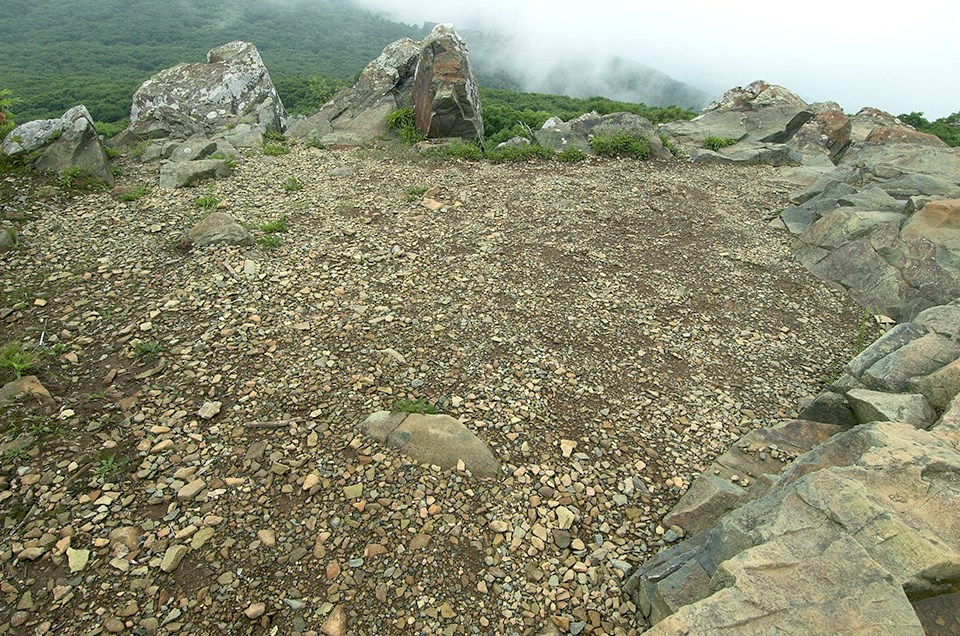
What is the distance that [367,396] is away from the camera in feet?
23.2

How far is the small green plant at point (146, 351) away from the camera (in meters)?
7.50

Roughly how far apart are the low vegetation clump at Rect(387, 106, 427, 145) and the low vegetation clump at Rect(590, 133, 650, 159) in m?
5.80

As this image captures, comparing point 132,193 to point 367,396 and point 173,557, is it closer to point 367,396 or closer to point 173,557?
point 367,396

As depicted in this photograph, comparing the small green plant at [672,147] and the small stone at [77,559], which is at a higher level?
the small green plant at [672,147]

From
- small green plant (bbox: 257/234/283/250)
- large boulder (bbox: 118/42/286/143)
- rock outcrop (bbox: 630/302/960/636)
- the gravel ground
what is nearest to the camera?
rock outcrop (bbox: 630/302/960/636)

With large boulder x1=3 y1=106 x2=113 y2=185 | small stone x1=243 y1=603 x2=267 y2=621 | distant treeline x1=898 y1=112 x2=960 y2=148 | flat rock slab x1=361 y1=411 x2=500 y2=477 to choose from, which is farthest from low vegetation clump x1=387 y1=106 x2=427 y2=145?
distant treeline x1=898 y1=112 x2=960 y2=148

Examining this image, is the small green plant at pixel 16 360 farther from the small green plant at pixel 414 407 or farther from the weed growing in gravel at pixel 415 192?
the weed growing in gravel at pixel 415 192

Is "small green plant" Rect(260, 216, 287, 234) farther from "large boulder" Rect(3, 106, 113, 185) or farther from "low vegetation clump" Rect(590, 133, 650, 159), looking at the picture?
"low vegetation clump" Rect(590, 133, 650, 159)

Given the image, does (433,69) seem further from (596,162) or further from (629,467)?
(629,467)

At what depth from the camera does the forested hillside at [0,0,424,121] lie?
5378cm

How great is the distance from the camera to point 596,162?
54.7 feet

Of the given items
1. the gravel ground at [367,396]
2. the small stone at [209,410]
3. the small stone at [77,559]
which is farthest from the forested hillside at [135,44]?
the small stone at [77,559]

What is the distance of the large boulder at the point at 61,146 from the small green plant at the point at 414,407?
37.0 ft

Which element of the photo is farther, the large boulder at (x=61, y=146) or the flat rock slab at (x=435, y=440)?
the large boulder at (x=61, y=146)
